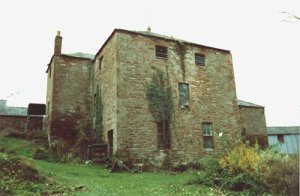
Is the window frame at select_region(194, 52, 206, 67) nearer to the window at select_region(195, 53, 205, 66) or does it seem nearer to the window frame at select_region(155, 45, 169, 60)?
the window at select_region(195, 53, 205, 66)

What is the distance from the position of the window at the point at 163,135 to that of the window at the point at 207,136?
2739 millimetres

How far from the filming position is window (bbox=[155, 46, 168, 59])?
18.7 meters

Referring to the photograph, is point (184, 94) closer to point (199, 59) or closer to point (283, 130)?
point (199, 59)

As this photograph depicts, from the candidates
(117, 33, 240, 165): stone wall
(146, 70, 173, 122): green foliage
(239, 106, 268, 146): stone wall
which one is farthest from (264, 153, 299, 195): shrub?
(239, 106, 268, 146): stone wall

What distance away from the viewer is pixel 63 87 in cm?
2131

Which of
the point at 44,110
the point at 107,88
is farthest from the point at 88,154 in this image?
the point at 44,110

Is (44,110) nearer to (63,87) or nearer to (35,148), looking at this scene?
(63,87)

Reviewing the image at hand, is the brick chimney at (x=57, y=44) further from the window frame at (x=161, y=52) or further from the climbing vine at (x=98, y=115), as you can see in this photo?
the window frame at (x=161, y=52)

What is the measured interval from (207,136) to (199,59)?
5473 millimetres

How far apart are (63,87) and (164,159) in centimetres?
969

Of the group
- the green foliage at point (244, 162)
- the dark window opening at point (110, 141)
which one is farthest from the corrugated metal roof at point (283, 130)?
the green foliage at point (244, 162)

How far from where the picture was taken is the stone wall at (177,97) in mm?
16516

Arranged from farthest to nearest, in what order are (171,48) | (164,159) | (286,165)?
1. (171,48)
2. (164,159)
3. (286,165)

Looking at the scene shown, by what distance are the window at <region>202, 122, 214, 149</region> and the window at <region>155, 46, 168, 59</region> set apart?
17.2 ft
